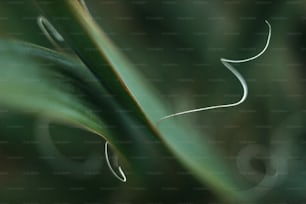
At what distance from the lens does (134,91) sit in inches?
67.2

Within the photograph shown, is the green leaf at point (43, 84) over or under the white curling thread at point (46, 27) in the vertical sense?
under

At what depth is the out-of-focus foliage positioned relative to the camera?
1.69m

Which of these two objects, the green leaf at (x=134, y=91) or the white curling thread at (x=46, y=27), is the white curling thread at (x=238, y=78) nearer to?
the green leaf at (x=134, y=91)

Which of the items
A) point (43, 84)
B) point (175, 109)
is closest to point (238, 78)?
point (175, 109)

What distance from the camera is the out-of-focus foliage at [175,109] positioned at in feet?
5.56

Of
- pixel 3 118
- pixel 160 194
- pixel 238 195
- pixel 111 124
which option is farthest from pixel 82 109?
pixel 238 195

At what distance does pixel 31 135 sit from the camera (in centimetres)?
171

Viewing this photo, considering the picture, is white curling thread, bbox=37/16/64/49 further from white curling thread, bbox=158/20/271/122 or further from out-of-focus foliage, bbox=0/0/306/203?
white curling thread, bbox=158/20/271/122

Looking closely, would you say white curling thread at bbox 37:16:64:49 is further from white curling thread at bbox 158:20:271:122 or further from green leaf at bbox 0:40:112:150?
white curling thread at bbox 158:20:271:122

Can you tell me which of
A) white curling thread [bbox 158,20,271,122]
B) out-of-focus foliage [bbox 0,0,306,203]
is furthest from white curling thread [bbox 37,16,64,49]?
white curling thread [bbox 158,20,271,122]

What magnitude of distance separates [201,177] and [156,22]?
0.46 m

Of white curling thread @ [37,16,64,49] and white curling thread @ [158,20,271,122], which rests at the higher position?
white curling thread @ [37,16,64,49]

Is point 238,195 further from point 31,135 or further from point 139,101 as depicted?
point 31,135

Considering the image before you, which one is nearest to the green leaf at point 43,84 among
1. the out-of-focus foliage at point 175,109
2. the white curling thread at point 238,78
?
the out-of-focus foliage at point 175,109
